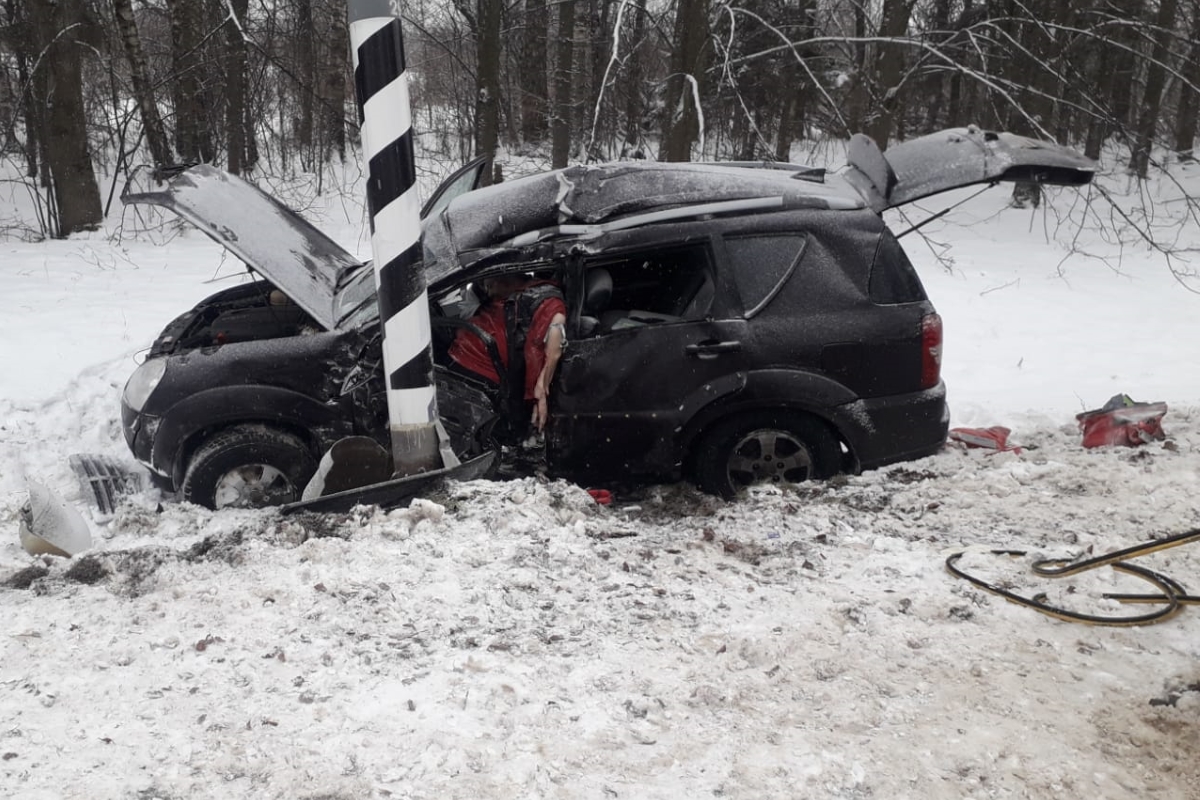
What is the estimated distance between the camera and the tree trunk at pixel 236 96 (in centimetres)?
1278

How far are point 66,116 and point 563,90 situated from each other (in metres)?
7.99

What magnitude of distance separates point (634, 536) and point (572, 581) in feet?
1.92

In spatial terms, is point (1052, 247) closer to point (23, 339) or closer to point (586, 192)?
point (586, 192)

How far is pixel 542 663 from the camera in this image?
3031 mm

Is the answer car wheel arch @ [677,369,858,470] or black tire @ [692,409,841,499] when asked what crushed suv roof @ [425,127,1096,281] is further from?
black tire @ [692,409,841,499]

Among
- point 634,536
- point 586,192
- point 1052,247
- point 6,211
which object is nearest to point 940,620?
point 634,536

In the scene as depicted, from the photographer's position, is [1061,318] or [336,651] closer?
[336,651]

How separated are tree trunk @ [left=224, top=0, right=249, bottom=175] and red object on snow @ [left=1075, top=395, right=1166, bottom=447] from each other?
10.4 metres

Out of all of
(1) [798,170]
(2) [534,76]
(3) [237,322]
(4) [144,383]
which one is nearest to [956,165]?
(1) [798,170]

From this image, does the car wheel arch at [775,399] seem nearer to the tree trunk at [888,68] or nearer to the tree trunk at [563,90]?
the tree trunk at [563,90]

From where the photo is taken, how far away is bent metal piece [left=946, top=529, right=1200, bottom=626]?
10.7 ft

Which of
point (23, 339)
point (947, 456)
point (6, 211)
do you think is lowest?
point (947, 456)

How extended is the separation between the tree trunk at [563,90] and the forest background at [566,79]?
47 mm

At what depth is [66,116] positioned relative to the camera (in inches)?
489
